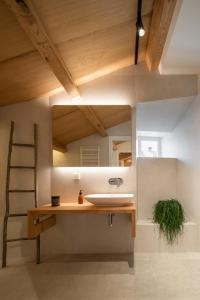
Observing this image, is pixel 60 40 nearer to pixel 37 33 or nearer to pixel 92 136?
pixel 37 33

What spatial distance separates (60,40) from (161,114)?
93.9 inches

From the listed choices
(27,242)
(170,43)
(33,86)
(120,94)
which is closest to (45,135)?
(33,86)

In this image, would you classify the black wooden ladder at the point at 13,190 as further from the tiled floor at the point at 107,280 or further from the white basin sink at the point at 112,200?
the white basin sink at the point at 112,200

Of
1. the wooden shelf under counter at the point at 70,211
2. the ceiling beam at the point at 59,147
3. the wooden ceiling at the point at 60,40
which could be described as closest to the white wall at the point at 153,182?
the wooden shelf under counter at the point at 70,211

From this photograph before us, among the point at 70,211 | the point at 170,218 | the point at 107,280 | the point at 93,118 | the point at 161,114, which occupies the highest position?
the point at 161,114

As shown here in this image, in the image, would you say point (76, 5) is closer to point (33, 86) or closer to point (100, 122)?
point (33, 86)

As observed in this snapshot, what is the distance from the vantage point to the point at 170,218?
3.55 m

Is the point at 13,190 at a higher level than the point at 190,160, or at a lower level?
lower

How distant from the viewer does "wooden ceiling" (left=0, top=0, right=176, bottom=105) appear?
189cm

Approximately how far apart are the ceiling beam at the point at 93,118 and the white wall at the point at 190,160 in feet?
4.58

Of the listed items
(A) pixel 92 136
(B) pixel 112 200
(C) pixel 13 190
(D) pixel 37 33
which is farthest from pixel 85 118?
(D) pixel 37 33

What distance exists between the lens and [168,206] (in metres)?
3.68

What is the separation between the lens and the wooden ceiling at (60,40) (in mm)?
1891

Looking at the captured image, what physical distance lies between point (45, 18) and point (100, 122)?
1.80 metres
